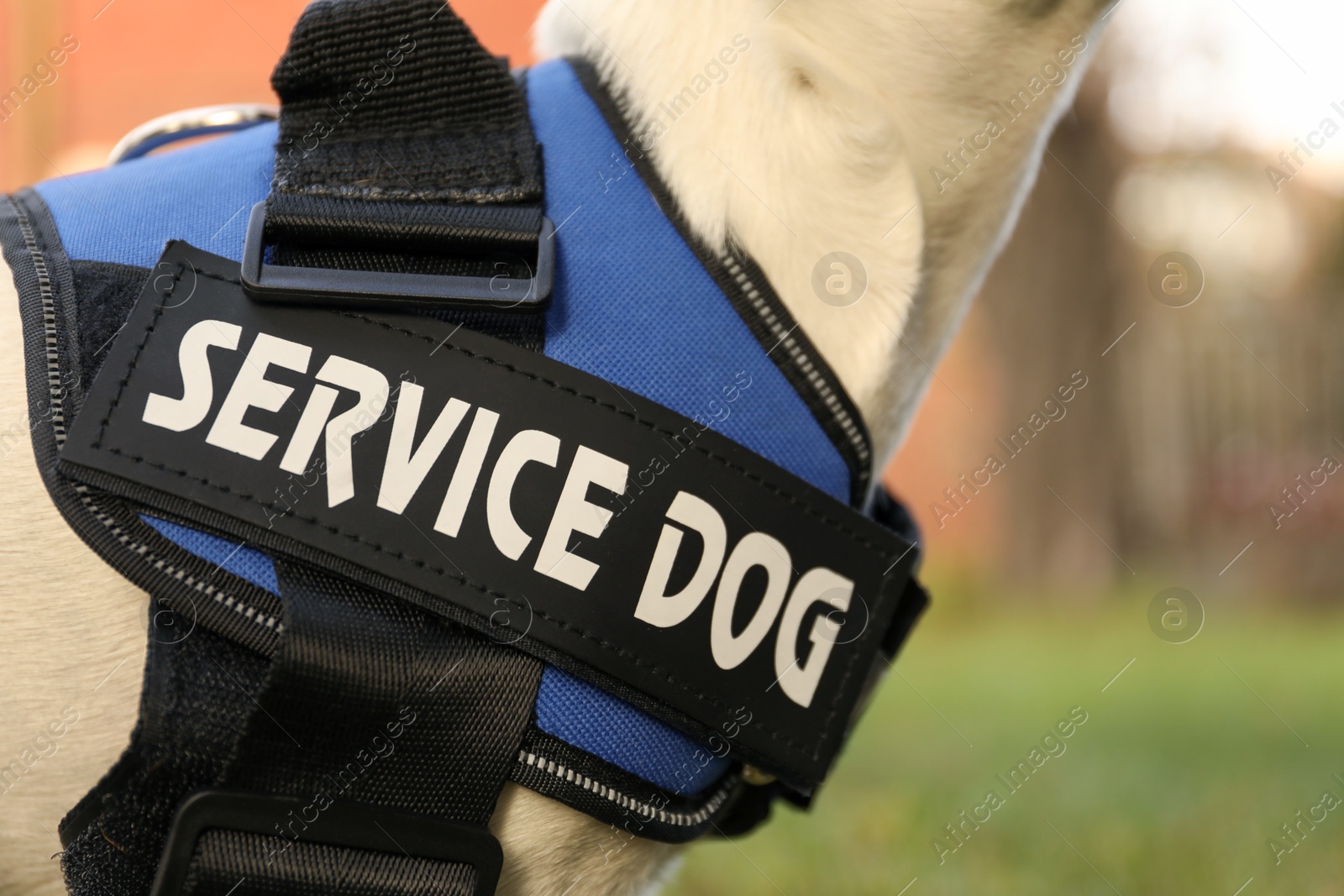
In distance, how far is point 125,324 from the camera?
1.98 feet

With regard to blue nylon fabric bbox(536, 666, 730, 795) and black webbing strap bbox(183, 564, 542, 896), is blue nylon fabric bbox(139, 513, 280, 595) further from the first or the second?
blue nylon fabric bbox(536, 666, 730, 795)

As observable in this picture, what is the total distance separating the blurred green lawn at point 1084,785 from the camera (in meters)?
1.67

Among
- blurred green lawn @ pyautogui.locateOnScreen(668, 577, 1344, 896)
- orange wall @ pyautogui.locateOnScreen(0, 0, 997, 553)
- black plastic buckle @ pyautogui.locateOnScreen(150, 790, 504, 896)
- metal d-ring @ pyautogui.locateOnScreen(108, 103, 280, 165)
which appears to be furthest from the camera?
orange wall @ pyautogui.locateOnScreen(0, 0, 997, 553)

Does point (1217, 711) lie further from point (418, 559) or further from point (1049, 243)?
point (1049, 243)

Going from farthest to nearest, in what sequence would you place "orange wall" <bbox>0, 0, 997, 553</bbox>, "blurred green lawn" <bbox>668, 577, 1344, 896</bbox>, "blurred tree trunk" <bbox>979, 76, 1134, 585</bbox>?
"blurred tree trunk" <bbox>979, 76, 1134, 585</bbox> < "orange wall" <bbox>0, 0, 997, 553</bbox> < "blurred green lawn" <bbox>668, 577, 1344, 896</bbox>

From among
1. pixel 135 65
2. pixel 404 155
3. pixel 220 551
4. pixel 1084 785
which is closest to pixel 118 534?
pixel 220 551

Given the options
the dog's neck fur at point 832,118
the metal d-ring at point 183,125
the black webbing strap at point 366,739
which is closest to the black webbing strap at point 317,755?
the black webbing strap at point 366,739

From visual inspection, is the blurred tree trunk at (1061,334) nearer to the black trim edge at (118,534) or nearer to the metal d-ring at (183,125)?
the metal d-ring at (183,125)

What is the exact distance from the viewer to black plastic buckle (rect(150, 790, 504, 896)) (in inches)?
22.3

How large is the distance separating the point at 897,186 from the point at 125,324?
1.78 ft

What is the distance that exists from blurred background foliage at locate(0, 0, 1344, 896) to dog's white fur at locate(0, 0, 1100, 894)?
0.06m

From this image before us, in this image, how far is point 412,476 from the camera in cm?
60

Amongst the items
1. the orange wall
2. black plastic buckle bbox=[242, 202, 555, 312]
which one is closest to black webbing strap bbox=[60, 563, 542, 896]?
black plastic buckle bbox=[242, 202, 555, 312]

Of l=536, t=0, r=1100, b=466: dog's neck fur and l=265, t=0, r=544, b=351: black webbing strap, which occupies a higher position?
l=536, t=0, r=1100, b=466: dog's neck fur
